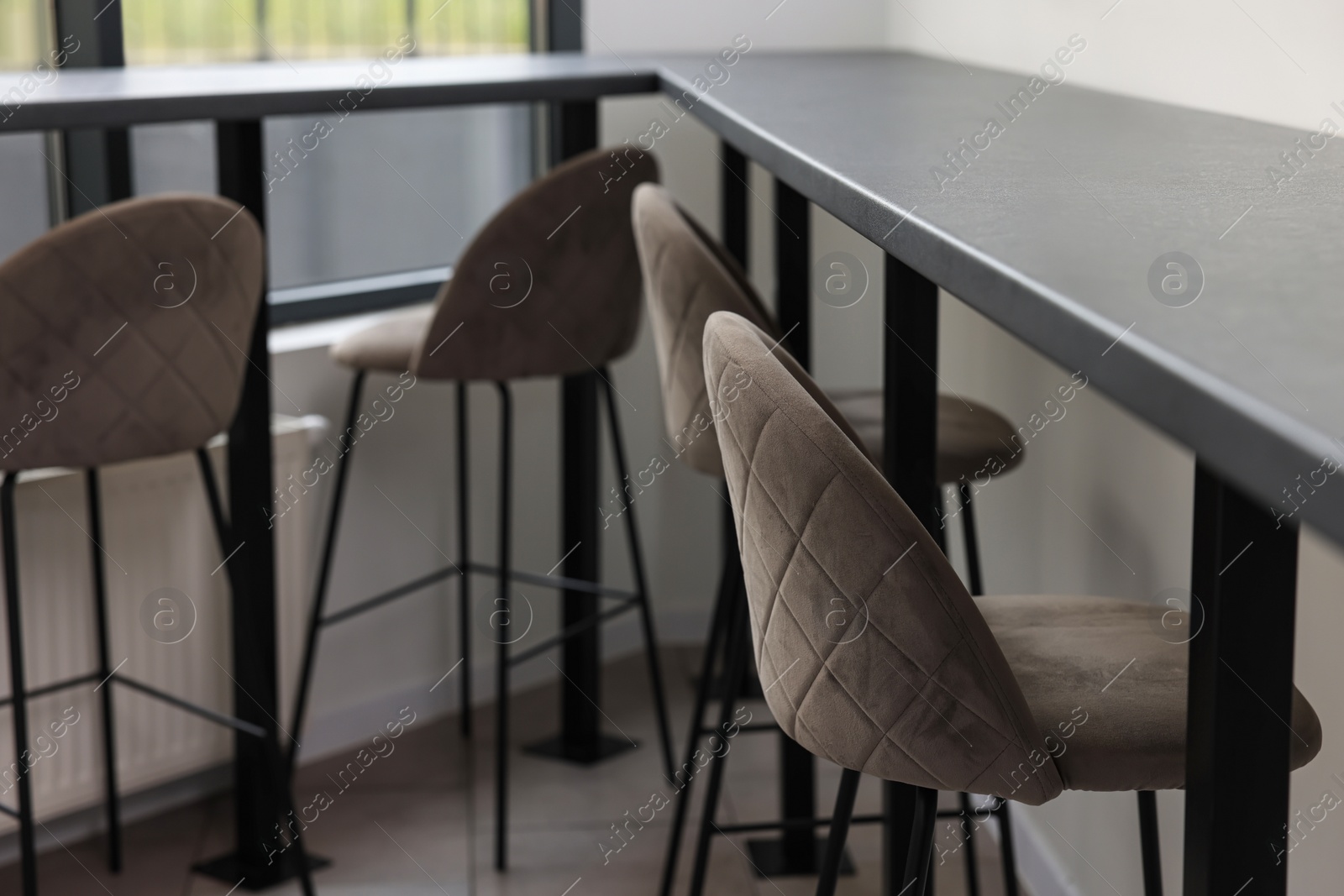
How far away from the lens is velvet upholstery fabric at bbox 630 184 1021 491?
1656mm

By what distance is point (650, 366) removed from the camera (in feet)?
10.5

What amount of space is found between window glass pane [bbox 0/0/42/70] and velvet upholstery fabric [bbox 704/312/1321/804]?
→ 178cm

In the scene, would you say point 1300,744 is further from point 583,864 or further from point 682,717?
point 682,717

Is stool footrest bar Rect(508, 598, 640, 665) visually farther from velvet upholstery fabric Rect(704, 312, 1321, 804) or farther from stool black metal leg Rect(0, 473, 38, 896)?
velvet upholstery fabric Rect(704, 312, 1321, 804)

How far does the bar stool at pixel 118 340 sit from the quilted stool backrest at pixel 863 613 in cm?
105

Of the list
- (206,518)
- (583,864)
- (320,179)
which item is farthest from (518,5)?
(583,864)

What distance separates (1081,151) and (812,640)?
0.62 m

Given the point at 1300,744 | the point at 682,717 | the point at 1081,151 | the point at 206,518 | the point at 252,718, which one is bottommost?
the point at 682,717

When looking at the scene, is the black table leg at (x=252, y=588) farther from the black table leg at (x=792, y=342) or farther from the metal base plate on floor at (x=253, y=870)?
the black table leg at (x=792, y=342)

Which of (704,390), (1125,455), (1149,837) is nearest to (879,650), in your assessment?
(1149,837)

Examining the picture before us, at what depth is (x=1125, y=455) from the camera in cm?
192

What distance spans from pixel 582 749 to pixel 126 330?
1.34 metres

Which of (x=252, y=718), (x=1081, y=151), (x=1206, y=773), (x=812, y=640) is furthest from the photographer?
(x=252, y=718)

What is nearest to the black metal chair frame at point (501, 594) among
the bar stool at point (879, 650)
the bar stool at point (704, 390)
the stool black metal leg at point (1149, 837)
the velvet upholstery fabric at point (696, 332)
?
the bar stool at point (704, 390)
